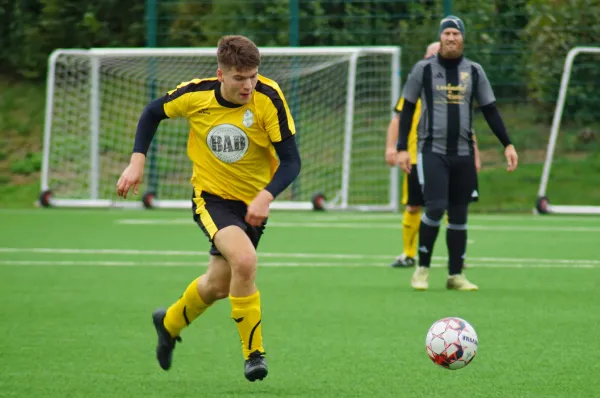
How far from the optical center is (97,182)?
1714 centimetres

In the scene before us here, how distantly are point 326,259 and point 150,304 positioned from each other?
9.98ft

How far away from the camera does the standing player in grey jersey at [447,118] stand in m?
8.83

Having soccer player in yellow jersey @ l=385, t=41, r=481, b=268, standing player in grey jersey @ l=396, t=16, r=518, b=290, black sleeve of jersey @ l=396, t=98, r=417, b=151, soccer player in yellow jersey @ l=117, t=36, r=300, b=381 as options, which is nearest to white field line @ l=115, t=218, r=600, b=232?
soccer player in yellow jersey @ l=385, t=41, r=481, b=268

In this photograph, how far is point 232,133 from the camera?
5.96 metres

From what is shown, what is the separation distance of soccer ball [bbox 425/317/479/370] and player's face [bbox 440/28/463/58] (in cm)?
339

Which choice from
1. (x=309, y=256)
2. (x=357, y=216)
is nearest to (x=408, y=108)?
(x=309, y=256)

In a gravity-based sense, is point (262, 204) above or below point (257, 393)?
above

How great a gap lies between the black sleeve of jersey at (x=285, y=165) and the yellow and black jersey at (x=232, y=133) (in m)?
0.04

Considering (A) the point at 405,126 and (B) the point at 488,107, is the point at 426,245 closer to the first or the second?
(A) the point at 405,126

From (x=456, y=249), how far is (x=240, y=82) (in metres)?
3.73

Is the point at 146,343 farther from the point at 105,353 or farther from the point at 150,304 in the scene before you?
the point at 150,304

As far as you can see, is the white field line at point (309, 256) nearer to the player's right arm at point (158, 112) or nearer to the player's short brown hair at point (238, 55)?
the player's right arm at point (158, 112)

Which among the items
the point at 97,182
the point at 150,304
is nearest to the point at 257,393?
the point at 150,304

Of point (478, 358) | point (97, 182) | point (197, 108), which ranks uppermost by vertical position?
point (197, 108)
